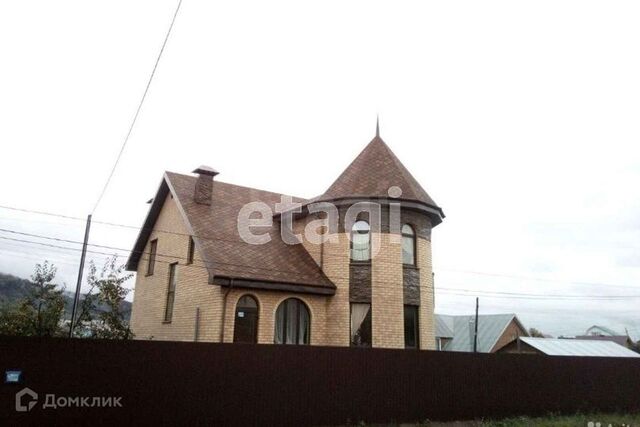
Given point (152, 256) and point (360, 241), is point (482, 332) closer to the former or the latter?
point (360, 241)

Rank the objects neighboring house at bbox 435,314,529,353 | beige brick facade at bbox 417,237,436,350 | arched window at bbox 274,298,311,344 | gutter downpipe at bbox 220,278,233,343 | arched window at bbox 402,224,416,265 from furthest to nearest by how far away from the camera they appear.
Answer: neighboring house at bbox 435,314,529,353 < arched window at bbox 402,224,416,265 < beige brick facade at bbox 417,237,436,350 < arched window at bbox 274,298,311,344 < gutter downpipe at bbox 220,278,233,343


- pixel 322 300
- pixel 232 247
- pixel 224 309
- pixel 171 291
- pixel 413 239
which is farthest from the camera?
pixel 171 291

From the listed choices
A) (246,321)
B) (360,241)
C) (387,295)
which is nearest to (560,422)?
(387,295)

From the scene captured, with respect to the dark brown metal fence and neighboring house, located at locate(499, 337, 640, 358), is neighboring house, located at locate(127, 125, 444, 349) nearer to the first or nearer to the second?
the dark brown metal fence

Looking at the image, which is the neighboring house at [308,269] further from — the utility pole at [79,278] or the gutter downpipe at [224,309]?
the utility pole at [79,278]

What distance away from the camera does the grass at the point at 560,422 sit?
Answer: 11.6m

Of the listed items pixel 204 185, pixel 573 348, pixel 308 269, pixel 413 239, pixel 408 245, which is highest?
pixel 204 185

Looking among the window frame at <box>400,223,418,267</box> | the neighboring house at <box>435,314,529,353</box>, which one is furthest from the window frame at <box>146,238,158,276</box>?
the neighboring house at <box>435,314,529,353</box>

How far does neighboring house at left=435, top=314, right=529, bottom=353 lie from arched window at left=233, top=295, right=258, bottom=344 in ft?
109

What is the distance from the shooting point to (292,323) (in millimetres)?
14953

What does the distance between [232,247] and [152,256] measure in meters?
5.13

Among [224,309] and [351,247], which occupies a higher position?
[351,247]

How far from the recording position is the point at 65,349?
811 centimetres

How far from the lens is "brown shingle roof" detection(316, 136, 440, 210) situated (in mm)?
16075
